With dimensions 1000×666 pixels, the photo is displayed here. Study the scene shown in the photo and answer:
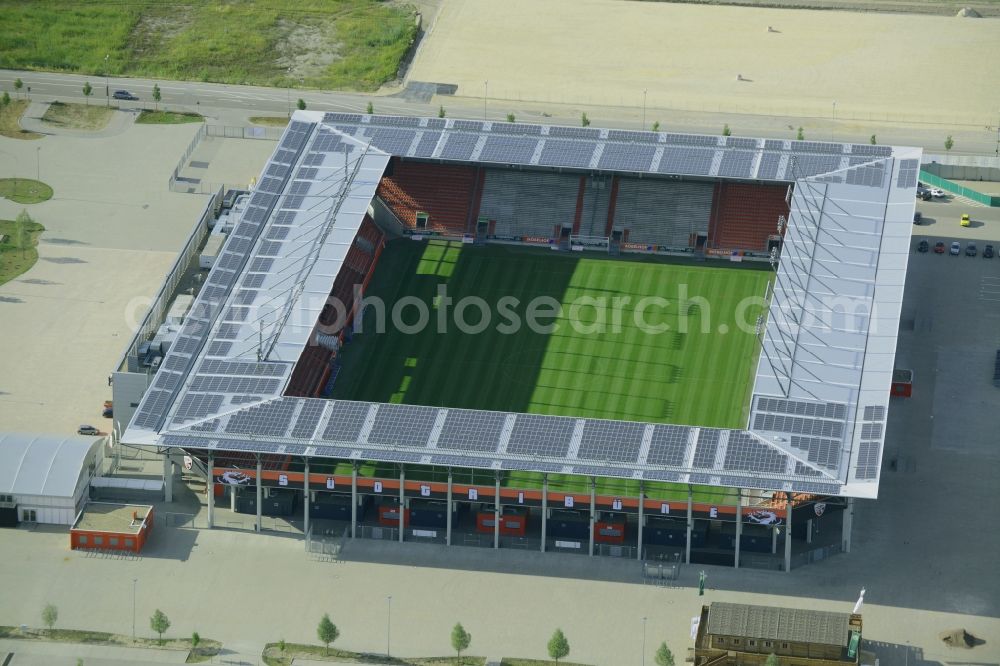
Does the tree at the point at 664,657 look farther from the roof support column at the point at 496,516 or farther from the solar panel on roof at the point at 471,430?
the solar panel on roof at the point at 471,430

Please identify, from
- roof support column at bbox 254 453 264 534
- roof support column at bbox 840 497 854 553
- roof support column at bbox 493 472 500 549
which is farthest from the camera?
roof support column at bbox 254 453 264 534

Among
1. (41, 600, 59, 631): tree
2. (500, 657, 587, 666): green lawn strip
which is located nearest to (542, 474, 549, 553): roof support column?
(500, 657, 587, 666): green lawn strip

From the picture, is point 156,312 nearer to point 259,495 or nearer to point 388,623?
point 259,495

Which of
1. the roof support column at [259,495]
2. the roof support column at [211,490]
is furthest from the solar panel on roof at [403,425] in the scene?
the roof support column at [211,490]

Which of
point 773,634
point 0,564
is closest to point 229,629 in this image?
point 0,564

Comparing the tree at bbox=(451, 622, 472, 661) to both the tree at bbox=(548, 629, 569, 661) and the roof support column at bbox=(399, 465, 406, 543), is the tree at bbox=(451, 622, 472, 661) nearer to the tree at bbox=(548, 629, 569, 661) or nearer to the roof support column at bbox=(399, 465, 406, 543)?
the tree at bbox=(548, 629, 569, 661)

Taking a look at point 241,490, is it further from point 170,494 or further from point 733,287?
point 733,287

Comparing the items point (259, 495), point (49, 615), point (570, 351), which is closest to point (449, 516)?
point (259, 495)
